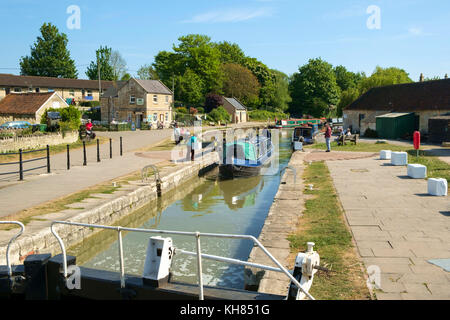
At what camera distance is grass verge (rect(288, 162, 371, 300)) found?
18.3 feet

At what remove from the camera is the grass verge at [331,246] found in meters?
5.57

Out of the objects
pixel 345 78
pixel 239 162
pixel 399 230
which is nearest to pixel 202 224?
pixel 399 230

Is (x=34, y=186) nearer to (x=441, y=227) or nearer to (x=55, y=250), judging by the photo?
(x=55, y=250)

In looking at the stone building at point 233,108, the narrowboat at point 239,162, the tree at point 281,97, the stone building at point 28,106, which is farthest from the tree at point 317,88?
the narrowboat at point 239,162

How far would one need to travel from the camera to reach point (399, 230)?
327 inches

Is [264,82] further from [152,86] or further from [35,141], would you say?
[35,141]

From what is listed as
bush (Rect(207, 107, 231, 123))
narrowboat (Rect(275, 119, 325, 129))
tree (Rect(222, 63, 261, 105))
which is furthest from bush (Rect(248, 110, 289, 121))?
bush (Rect(207, 107, 231, 123))

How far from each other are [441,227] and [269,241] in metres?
3.72

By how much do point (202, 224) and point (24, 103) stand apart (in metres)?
28.3

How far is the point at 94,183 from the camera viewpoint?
14.1 m

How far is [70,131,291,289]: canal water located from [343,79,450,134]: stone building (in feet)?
59.1

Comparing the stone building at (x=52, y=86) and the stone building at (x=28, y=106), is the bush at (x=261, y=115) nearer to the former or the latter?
the stone building at (x=52, y=86)

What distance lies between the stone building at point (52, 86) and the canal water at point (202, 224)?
157 feet
